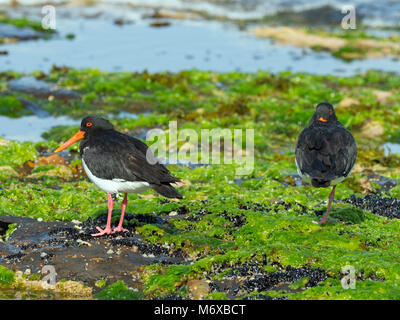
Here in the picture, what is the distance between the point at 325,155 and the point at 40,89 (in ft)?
46.4

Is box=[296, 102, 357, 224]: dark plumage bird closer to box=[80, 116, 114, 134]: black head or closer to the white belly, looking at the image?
the white belly

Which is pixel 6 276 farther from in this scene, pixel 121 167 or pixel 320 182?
pixel 320 182

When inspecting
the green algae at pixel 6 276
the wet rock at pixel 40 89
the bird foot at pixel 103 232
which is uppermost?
the wet rock at pixel 40 89

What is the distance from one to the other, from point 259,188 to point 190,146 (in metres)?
3.31

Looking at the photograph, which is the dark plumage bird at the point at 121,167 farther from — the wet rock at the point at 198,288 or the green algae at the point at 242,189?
the wet rock at the point at 198,288

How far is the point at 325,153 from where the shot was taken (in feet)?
30.3

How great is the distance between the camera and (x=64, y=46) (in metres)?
29.0

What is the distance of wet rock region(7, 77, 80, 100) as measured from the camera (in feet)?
65.8

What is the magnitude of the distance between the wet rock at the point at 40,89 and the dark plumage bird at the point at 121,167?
11.3m

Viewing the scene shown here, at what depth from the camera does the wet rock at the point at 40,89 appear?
65.8 ft

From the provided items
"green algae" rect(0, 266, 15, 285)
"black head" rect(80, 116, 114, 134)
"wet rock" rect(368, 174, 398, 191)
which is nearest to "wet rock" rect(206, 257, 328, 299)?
"green algae" rect(0, 266, 15, 285)

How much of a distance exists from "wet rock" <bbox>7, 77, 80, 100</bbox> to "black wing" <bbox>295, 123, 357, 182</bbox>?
1225 centimetres

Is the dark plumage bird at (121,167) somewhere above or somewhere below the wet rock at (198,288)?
above

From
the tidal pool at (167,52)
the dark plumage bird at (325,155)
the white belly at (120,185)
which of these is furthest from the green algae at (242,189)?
the tidal pool at (167,52)
